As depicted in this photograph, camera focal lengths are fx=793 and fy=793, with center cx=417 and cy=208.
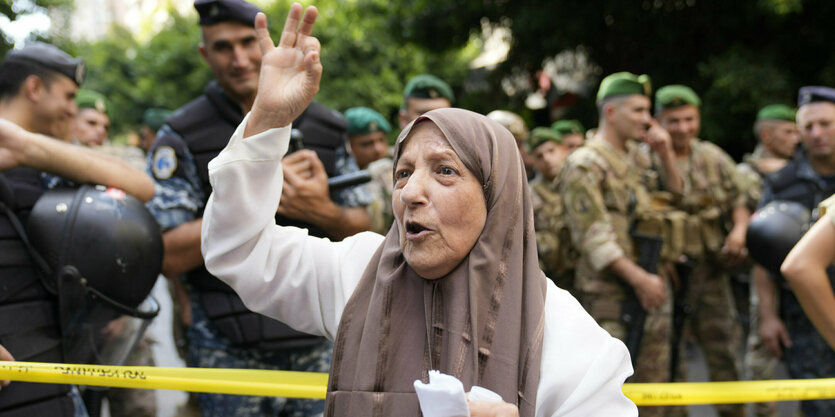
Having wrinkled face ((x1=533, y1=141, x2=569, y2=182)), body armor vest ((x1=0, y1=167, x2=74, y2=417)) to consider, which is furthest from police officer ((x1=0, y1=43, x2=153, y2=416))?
wrinkled face ((x1=533, y1=141, x2=569, y2=182))

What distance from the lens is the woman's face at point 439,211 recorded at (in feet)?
6.45

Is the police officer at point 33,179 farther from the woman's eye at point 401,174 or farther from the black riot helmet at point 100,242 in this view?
the woman's eye at point 401,174

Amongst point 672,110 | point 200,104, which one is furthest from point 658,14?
point 200,104

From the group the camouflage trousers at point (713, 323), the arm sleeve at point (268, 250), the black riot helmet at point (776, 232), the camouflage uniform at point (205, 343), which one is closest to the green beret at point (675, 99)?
the camouflage trousers at point (713, 323)

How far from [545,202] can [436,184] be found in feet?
14.7

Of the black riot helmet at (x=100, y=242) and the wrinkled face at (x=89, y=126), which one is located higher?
the black riot helmet at (x=100, y=242)

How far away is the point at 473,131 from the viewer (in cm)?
204

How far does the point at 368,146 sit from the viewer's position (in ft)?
22.3

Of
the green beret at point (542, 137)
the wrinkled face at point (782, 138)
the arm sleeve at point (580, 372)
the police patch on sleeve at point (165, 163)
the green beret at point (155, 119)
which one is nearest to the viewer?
the arm sleeve at point (580, 372)

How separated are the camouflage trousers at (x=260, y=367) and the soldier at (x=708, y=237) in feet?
10.7

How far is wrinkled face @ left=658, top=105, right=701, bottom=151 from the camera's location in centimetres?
611

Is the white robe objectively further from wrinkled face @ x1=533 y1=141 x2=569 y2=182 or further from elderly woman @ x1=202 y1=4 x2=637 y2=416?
wrinkled face @ x1=533 y1=141 x2=569 y2=182

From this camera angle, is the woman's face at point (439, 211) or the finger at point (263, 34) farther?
the finger at point (263, 34)

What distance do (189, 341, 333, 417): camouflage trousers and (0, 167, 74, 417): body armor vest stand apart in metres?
0.53
